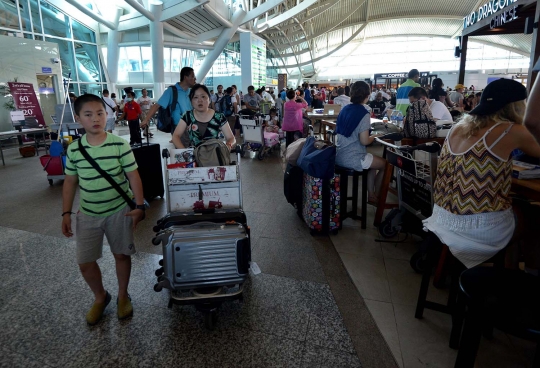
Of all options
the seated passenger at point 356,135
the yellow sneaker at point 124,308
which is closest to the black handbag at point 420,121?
the seated passenger at point 356,135

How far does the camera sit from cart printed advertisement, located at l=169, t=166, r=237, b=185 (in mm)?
2764

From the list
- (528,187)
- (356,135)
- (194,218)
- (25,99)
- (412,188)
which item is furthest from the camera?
(25,99)

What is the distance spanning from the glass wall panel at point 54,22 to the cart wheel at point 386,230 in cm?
1905

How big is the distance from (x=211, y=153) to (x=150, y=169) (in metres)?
2.40

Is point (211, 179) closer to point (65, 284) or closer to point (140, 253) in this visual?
point (140, 253)

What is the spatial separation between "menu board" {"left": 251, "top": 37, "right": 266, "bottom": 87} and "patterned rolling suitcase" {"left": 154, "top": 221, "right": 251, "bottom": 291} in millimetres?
20432

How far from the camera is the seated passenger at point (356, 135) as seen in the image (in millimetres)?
3832

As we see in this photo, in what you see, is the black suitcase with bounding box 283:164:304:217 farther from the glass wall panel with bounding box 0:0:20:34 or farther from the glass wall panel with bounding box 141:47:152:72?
the glass wall panel with bounding box 141:47:152:72

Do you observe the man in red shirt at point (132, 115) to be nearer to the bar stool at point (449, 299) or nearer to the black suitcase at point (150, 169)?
the black suitcase at point (150, 169)

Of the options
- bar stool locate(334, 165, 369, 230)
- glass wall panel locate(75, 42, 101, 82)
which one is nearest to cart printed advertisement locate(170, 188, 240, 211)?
bar stool locate(334, 165, 369, 230)

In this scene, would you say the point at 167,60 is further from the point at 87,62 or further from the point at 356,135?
the point at 356,135

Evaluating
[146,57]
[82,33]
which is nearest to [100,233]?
[82,33]

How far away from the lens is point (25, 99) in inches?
442

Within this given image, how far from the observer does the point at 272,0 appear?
63.6 feet
